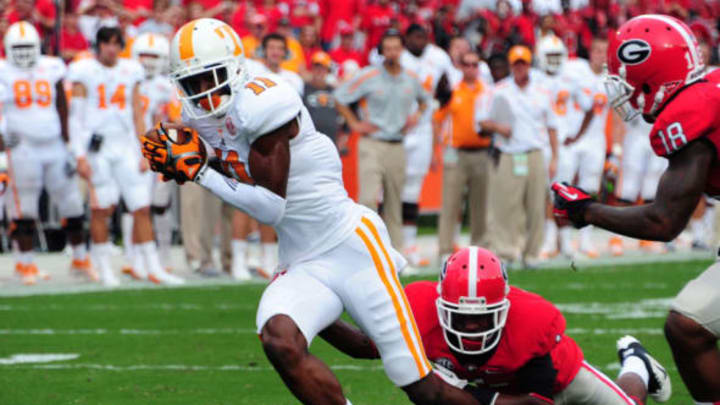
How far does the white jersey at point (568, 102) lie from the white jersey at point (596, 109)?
6 centimetres

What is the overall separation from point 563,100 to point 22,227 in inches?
207

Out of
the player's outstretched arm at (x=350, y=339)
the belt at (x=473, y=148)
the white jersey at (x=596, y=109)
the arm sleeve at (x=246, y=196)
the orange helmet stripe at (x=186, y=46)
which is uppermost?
the orange helmet stripe at (x=186, y=46)

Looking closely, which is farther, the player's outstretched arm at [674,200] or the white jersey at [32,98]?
the white jersey at [32,98]

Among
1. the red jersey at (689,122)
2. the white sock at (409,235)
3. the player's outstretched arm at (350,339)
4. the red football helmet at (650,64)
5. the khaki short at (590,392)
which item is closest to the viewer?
the red jersey at (689,122)

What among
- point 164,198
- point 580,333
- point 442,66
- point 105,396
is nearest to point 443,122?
point 442,66

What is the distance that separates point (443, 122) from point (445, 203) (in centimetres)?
86

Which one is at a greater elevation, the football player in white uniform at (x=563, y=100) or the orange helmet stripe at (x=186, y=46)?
the orange helmet stripe at (x=186, y=46)

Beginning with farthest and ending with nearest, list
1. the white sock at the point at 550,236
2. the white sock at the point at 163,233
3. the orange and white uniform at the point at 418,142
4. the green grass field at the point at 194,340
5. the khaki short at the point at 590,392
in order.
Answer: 1. the white sock at the point at 550,236
2. the orange and white uniform at the point at 418,142
3. the white sock at the point at 163,233
4. the green grass field at the point at 194,340
5. the khaki short at the point at 590,392

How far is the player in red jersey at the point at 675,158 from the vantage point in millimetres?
4363

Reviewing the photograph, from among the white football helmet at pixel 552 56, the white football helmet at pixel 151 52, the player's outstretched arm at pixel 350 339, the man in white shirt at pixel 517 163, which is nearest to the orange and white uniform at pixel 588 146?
the white football helmet at pixel 552 56

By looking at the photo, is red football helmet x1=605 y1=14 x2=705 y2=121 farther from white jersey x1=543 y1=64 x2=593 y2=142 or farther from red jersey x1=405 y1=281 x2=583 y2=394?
white jersey x1=543 y1=64 x2=593 y2=142

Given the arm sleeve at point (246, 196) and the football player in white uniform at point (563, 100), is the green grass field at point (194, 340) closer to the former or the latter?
the arm sleeve at point (246, 196)

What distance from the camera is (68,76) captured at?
1047 centimetres

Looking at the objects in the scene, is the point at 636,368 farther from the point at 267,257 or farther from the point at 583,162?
the point at 583,162
